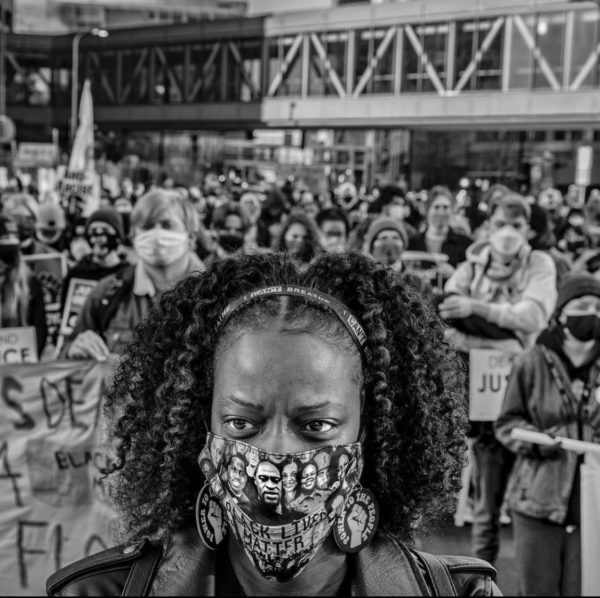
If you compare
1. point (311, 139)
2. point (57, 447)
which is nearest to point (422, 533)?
point (57, 447)

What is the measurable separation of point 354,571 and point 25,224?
9254mm

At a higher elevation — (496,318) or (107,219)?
(107,219)

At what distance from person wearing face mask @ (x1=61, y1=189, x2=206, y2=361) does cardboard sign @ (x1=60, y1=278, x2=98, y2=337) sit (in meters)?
1.03

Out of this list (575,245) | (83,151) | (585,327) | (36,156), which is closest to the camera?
(585,327)

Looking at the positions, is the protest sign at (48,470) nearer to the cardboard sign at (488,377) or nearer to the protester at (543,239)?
the cardboard sign at (488,377)

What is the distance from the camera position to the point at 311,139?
54.8m

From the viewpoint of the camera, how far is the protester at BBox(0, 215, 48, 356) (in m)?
7.25

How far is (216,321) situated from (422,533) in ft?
2.25

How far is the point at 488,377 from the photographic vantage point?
664 cm

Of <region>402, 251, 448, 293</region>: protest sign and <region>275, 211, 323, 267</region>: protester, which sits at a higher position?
<region>275, 211, 323, 267</region>: protester

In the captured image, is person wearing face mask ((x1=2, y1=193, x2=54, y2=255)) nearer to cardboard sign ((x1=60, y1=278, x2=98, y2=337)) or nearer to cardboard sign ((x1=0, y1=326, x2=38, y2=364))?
cardboard sign ((x1=60, y1=278, x2=98, y2=337))

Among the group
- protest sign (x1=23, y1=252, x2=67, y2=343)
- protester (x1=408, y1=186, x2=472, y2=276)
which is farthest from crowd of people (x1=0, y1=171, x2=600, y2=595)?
protester (x1=408, y1=186, x2=472, y2=276)

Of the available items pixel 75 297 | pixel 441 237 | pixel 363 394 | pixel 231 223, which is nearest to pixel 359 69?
pixel 231 223

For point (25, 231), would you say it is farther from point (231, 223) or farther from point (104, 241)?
point (104, 241)
